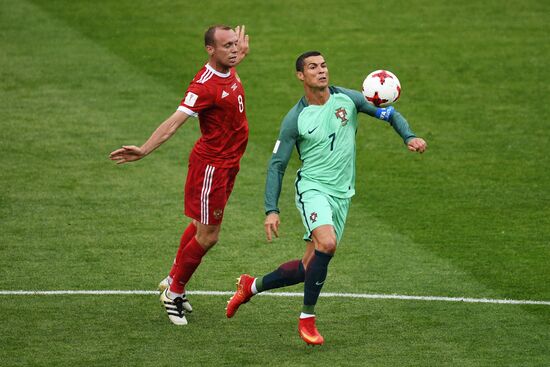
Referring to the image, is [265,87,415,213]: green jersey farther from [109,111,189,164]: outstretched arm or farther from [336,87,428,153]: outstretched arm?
[109,111,189,164]: outstretched arm

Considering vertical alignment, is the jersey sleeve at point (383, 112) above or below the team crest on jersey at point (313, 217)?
above

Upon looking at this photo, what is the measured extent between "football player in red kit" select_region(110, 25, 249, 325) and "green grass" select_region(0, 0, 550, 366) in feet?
1.47

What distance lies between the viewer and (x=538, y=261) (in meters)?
12.1

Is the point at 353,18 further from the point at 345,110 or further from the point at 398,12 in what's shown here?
the point at 345,110

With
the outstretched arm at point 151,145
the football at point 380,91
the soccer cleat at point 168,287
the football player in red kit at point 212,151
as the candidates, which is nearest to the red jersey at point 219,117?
the football player in red kit at point 212,151

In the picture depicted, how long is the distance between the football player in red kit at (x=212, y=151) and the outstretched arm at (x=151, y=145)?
0.98ft

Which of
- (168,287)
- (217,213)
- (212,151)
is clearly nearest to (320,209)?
(217,213)

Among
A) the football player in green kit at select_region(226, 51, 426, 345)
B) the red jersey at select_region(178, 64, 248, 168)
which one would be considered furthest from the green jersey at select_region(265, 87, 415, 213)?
the red jersey at select_region(178, 64, 248, 168)

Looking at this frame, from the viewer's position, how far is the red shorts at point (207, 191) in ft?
34.3

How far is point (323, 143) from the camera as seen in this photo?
9.91 metres

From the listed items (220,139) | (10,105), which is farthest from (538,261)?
(10,105)

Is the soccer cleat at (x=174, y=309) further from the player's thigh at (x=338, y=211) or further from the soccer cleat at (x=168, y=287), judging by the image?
the player's thigh at (x=338, y=211)

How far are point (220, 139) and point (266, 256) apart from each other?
90.6 inches

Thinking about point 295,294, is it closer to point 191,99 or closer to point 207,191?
point 207,191
